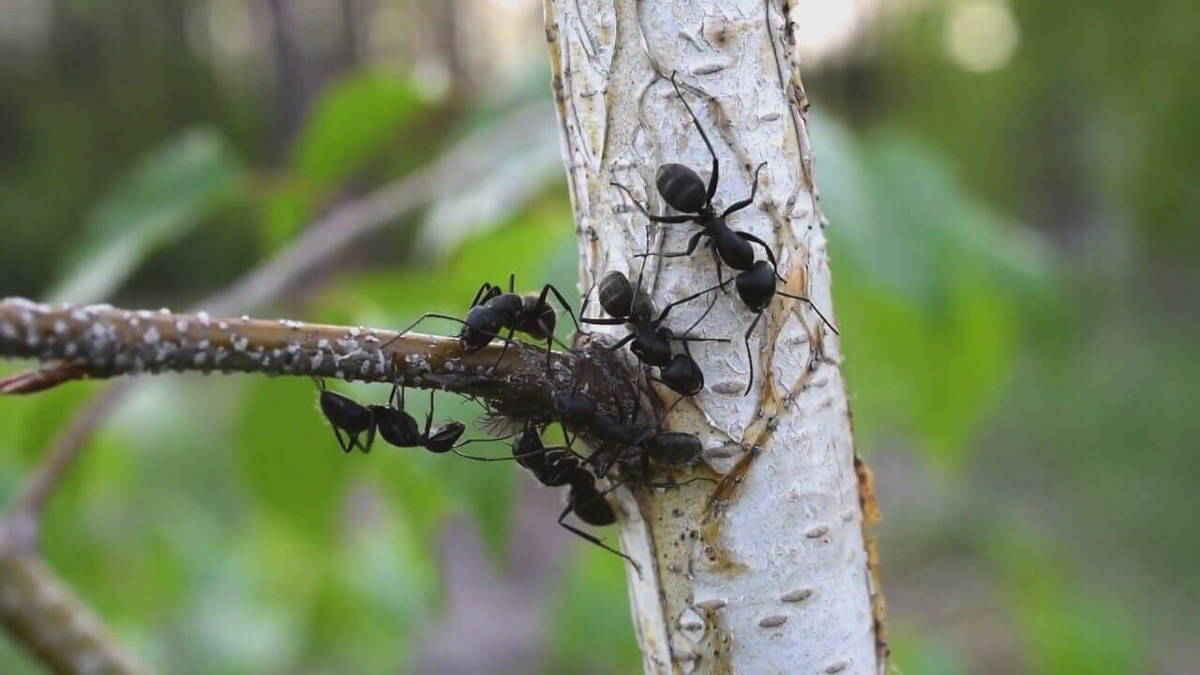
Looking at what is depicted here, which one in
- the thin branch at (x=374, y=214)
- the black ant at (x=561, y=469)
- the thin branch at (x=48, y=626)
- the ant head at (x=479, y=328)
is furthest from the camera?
the thin branch at (x=374, y=214)

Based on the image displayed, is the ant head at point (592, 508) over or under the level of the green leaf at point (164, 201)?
under

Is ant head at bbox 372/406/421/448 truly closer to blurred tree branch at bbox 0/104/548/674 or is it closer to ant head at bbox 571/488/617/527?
ant head at bbox 571/488/617/527

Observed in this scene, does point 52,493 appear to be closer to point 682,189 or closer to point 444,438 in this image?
point 444,438

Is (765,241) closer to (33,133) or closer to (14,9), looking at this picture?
(33,133)

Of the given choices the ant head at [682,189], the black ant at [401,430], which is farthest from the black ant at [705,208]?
the black ant at [401,430]

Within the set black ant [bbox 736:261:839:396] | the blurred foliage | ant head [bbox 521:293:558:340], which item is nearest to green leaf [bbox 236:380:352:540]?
the blurred foliage

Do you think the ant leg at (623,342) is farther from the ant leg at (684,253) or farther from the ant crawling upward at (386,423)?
the ant crawling upward at (386,423)
